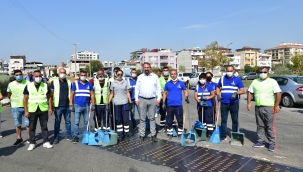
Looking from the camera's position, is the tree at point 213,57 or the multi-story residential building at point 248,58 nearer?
the tree at point 213,57

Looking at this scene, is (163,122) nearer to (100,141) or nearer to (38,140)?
(100,141)

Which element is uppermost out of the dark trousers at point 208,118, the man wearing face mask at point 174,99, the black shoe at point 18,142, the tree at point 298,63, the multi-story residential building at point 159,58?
the multi-story residential building at point 159,58

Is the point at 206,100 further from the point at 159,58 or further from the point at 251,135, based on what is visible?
the point at 159,58

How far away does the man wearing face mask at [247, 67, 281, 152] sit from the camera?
6012mm

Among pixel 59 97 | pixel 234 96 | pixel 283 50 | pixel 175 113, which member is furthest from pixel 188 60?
pixel 59 97

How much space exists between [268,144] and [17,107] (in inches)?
264

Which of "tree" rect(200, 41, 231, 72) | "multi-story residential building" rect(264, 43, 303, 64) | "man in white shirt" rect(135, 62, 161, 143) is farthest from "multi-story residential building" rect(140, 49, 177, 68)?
"man in white shirt" rect(135, 62, 161, 143)

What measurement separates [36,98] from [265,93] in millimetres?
5518

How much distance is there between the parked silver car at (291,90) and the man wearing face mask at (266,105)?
7.89 metres

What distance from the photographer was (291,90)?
13055 millimetres

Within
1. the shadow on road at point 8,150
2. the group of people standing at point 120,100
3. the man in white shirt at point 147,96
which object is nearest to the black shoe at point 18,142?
the group of people standing at point 120,100

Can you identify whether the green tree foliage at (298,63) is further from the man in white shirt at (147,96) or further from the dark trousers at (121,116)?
the dark trousers at (121,116)

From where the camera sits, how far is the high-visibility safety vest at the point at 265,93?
605 centimetres

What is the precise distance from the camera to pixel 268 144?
6445 millimetres
